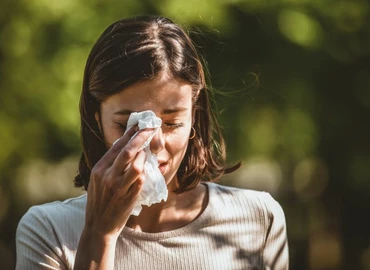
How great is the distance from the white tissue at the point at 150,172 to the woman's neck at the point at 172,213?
36 centimetres

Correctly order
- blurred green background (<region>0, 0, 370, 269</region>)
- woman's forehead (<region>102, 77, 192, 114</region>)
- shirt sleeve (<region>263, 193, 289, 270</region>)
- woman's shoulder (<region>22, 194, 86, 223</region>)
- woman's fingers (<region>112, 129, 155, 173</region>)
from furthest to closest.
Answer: blurred green background (<region>0, 0, 370, 269</region>) < shirt sleeve (<region>263, 193, 289, 270</region>) < woman's shoulder (<region>22, 194, 86, 223</region>) < woman's forehead (<region>102, 77, 192, 114</region>) < woman's fingers (<region>112, 129, 155, 173</region>)

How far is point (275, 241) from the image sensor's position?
3.53 m

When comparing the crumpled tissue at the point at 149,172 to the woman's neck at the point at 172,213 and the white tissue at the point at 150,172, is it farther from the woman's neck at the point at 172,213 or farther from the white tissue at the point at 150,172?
the woman's neck at the point at 172,213

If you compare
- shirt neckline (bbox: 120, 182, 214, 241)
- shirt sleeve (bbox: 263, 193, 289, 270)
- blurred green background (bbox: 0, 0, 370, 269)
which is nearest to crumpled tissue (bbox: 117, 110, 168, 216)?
shirt neckline (bbox: 120, 182, 214, 241)

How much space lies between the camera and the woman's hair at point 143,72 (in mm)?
3098

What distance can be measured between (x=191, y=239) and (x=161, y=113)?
23.8 inches

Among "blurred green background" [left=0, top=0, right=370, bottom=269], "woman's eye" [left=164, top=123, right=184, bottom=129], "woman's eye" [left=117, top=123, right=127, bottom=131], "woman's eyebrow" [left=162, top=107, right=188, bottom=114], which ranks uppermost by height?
"woman's eyebrow" [left=162, top=107, right=188, bottom=114]

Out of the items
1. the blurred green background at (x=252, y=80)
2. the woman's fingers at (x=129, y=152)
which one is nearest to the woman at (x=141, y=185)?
the woman's fingers at (x=129, y=152)

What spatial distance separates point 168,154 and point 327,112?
3.01 m

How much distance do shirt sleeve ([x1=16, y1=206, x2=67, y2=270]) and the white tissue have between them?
39cm

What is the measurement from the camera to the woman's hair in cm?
310

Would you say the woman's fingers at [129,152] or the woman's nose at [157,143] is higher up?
the woman's fingers at [129,152]

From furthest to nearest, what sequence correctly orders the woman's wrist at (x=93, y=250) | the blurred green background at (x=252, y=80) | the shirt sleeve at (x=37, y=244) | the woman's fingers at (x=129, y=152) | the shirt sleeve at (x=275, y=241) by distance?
the blurred green background at (x=252, y=80), the shirt sleeve at (x=275, y=241), the shirt sleeve at (x=37, y=244), the woman's wrist at (x=93, y=250), the woman's fingers at (x=129, y=152)

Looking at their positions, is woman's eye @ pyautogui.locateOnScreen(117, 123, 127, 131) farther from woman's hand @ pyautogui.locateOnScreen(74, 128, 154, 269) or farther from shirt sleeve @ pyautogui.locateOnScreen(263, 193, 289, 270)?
shirt sleeve @ pyautogui.locateOnScreen(263, 193, 289, 270)
